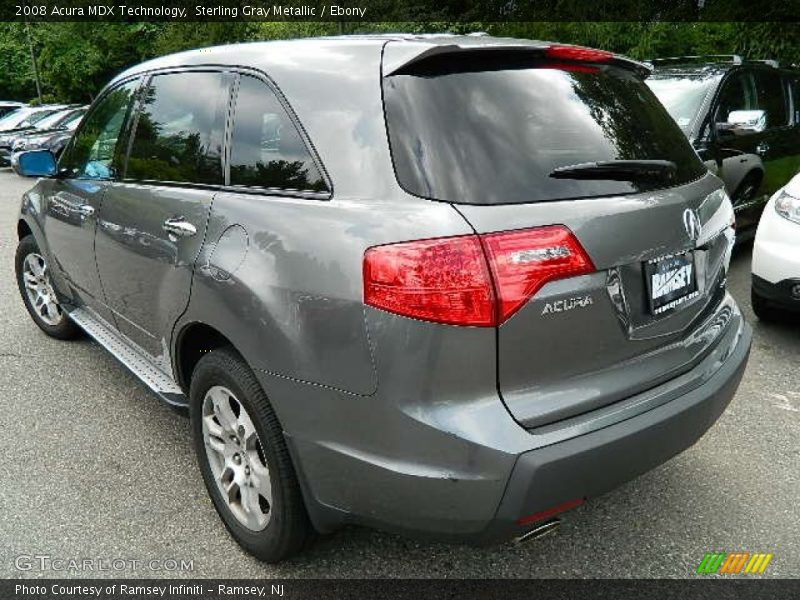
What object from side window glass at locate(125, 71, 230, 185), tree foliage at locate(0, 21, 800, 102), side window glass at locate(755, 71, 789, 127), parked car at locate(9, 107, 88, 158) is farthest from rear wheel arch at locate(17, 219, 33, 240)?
tree foliage at locate(0, 21, 800, 102)

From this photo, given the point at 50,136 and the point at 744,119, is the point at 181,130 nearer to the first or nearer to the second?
the point at 744,119

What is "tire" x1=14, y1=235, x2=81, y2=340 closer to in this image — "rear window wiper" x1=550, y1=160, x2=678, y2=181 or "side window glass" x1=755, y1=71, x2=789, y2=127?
"rear window wiper" x1=550, y1=160, x2=678, y2=181

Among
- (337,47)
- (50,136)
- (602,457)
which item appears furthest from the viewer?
(50,136)

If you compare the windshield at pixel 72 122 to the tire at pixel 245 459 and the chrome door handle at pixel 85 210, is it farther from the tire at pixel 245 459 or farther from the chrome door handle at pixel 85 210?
the tire at pixel 245 459

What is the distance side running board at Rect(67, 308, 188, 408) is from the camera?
2.80 m

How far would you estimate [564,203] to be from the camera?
6.24 ft

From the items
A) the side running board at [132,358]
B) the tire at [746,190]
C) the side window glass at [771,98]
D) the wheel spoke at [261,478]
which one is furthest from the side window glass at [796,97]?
the wheel spoke at [261,478]

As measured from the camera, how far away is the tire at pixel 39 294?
14.8 feet

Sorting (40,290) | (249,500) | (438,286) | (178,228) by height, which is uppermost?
(438,286)

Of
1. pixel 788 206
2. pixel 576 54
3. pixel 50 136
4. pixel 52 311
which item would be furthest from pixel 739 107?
pixel 50 136

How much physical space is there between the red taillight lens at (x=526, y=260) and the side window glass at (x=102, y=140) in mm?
2190

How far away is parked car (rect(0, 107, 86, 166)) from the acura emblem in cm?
1428

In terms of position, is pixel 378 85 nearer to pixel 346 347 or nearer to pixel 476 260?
pixel 476 260

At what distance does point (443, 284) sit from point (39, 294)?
3880mm
